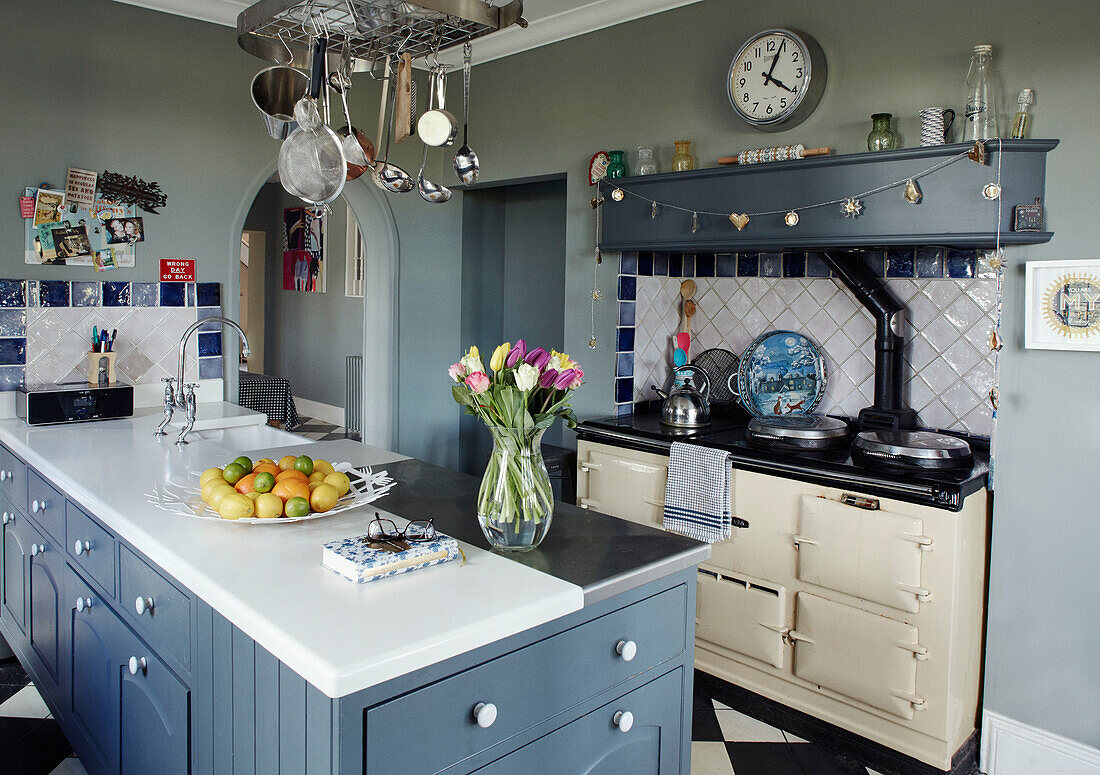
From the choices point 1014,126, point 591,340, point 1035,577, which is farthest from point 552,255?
point 1035,577

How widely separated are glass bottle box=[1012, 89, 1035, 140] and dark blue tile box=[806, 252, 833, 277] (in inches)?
34.9

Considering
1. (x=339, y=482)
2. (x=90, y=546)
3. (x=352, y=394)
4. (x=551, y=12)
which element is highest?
(x=551, y=12)

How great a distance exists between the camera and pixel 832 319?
10.9ft

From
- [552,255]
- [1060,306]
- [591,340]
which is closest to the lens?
[1060,306]

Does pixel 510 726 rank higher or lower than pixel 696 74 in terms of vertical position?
lower

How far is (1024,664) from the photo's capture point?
2602mm

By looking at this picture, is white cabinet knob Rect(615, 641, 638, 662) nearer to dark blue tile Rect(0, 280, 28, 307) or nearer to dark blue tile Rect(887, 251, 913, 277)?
dark blue tile Rect(887, 251, 913, 277)

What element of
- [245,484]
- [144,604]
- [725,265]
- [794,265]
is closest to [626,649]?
[245,484]

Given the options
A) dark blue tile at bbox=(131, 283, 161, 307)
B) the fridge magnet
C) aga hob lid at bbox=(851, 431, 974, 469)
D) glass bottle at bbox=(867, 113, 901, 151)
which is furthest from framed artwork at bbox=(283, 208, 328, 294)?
aga hob lid at bbox=(851, 431, 974, 469)

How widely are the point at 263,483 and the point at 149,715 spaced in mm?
561

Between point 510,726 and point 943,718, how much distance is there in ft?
5.48

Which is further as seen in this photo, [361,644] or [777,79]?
[777,79]

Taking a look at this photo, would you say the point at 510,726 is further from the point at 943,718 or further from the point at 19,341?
the point at 19,341

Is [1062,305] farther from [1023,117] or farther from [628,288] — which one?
[628,288]
